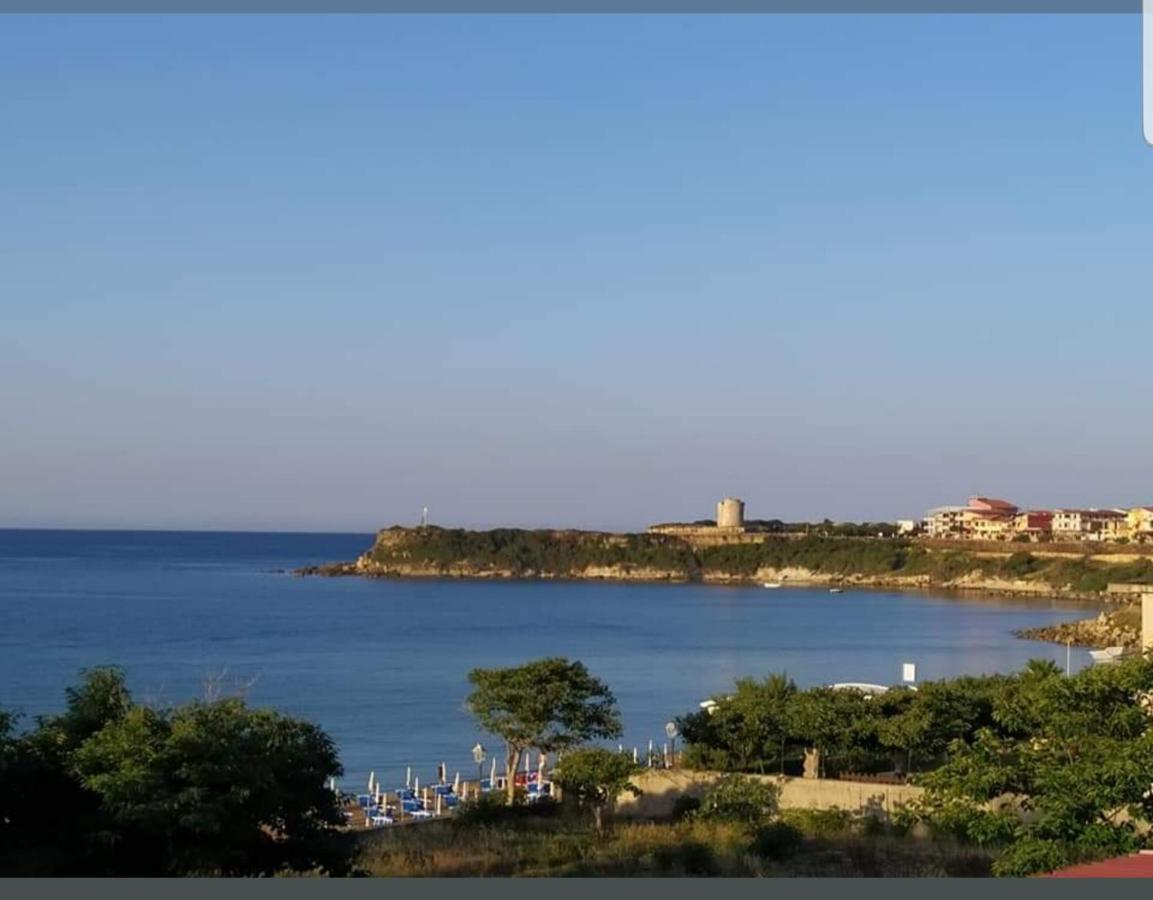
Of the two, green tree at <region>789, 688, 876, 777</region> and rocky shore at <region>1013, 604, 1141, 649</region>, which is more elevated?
green tree at <region>789, 688, 876, 777</region>

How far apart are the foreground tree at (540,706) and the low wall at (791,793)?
1.11 metres

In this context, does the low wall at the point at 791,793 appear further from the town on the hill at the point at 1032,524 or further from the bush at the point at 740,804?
the town on the hill at the point at 1032,524

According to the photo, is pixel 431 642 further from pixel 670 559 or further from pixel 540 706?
pixel 670 559

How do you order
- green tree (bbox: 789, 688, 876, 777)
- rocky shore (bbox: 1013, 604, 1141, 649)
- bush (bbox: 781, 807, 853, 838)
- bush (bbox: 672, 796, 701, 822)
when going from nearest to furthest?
bush (bbox: 781, 807, 853, 838) → bush (bbox: 672, 796, 701, 822) → green tree (bbox: 789, 688, 876, 777) → rocky shore (bbox: 1013, 604, 1141, 649)

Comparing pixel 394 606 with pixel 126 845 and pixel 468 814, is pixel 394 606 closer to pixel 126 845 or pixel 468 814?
pixel 468 814

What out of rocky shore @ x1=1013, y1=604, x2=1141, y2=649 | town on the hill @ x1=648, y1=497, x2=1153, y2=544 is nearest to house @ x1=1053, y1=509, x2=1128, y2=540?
town on the hill @ x1=648, y1=497, x2=1153, y2=544

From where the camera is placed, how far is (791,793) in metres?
14.1

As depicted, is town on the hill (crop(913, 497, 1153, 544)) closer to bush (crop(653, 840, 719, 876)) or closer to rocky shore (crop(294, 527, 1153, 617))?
rocky shore (crop(294, 527, 1153, 617))

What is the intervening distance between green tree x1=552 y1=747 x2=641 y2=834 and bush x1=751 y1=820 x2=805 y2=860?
2.72 meters

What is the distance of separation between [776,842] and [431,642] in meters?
34.6

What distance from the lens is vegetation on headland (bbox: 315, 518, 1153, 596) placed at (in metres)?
85.4

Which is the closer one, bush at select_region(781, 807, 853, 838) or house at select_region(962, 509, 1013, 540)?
bush at select_region(781, 807, 853, 838)

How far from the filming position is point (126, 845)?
28.3 feet

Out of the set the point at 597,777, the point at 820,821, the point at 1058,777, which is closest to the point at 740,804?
the point at 820,821
